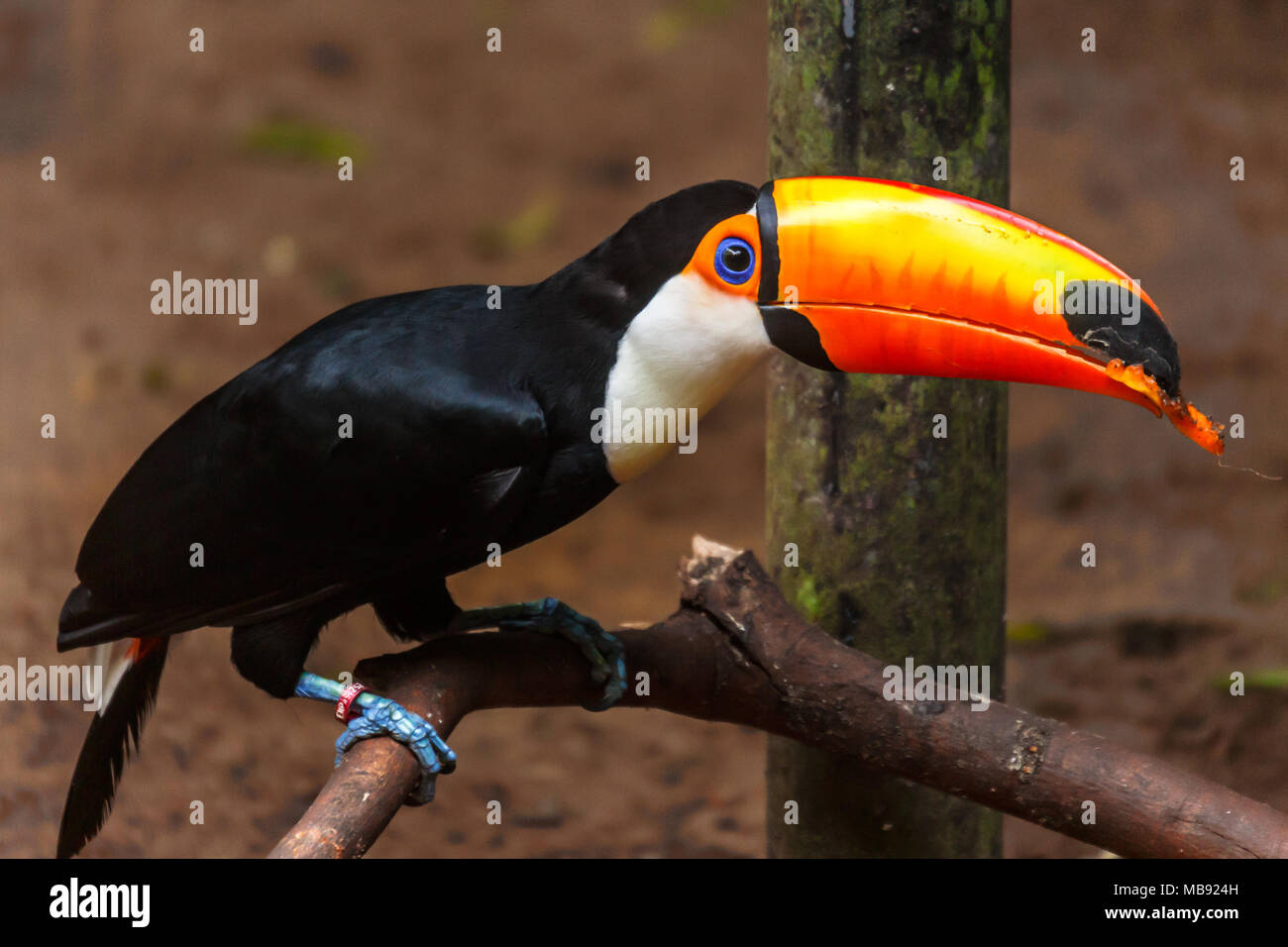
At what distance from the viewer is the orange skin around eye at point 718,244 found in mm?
2424

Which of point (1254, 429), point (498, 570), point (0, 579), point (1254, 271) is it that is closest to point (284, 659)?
point (0, 579)

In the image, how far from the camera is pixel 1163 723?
4473mm

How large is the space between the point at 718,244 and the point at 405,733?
38.9 inches

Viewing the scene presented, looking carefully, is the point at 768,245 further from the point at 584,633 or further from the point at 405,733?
the point at 405,733

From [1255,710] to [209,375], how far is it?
13.4ft

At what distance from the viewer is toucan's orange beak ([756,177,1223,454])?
2.27 m

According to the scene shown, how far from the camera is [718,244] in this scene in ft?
Result: 7.98

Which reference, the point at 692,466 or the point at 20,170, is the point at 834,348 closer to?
the point at 692,466

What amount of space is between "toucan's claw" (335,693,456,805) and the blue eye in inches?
36.9

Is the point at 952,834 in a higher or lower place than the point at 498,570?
lower

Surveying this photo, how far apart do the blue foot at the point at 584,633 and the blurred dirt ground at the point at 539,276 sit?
Answer: 1.69 meters
